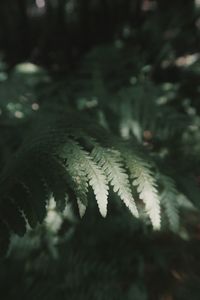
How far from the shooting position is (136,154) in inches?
55.9

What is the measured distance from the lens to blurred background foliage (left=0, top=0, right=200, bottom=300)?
1.71m

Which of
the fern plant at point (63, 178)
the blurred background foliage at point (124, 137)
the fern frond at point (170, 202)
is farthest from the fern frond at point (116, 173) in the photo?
the blurred background foliage at point (124, 137)

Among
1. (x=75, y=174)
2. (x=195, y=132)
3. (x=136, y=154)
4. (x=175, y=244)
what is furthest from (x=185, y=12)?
(x=75, y=174)

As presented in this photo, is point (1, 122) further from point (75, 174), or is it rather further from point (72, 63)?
point (72, 63)

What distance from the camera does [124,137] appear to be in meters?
1.97

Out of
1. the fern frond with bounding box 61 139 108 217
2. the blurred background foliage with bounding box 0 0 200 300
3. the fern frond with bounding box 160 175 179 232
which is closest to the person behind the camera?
the fern frond with bounding box 61 139 108 217

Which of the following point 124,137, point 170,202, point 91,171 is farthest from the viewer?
point 124,137

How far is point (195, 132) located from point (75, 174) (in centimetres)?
105

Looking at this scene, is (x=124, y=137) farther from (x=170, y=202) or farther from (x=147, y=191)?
(x=147, y=191)

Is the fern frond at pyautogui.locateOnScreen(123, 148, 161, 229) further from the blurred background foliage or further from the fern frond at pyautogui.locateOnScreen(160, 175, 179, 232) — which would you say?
the blurred background foliage

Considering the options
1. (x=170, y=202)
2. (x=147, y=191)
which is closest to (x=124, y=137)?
(x=170, y=202)

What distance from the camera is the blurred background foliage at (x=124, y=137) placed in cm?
171

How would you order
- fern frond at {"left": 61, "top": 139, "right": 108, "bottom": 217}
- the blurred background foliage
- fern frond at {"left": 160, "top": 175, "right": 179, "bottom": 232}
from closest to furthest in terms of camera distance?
fern frond at {"left": 61, "top": 139, "right": 108, "bottom": 217}
fern frond at {"left": 160, "top": 175, "right": 179, "bottom": 232}
the blurred background foliage

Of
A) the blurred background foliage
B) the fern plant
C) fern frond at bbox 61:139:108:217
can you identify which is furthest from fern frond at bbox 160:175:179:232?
fern frond at bbox 61:139:108:217
